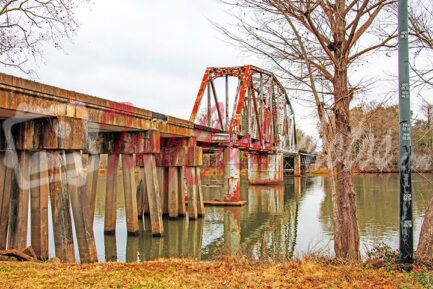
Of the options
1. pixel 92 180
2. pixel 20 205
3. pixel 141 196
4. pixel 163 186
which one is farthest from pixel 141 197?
pixel 20 205

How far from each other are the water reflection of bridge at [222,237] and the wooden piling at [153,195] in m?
0.49

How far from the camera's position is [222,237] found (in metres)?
17.3

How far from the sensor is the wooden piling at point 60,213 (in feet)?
32.1

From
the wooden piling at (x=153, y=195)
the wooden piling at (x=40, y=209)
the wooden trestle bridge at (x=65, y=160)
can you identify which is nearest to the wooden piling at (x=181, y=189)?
the wooden trestle bridge at (x=65, y=160)

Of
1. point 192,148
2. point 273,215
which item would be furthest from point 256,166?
point 192,148

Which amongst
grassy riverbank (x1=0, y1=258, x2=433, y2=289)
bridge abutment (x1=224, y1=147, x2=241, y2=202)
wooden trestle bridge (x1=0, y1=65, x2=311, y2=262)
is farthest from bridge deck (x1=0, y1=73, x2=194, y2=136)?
bridge abutment (x1=224, y1=147, x2=241, y2=202)

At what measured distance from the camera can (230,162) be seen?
2836 centimetres

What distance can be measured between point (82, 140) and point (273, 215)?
15276mm

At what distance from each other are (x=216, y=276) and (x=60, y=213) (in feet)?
15.1

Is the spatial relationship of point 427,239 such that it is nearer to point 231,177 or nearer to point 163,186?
point 163,186

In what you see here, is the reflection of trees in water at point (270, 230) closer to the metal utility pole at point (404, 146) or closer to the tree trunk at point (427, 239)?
the tree trunk at point (427, 239)

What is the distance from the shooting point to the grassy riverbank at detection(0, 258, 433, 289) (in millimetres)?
6312

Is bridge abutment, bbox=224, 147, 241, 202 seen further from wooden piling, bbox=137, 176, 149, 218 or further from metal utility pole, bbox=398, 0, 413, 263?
metal utility pole, bbox=398, 0, 413, 263

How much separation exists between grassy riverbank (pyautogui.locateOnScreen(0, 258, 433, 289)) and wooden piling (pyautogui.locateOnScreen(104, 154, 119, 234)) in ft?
27.7
